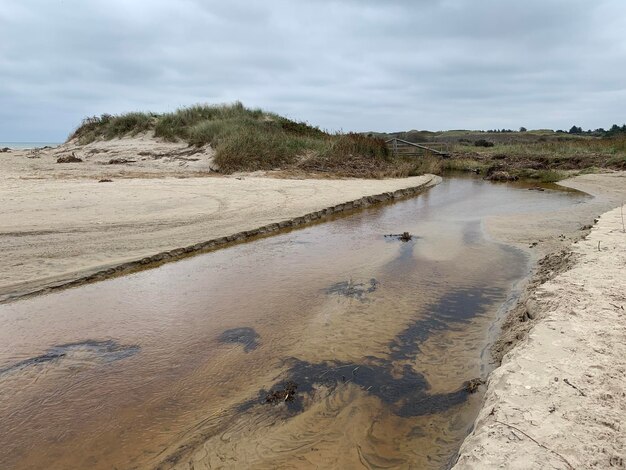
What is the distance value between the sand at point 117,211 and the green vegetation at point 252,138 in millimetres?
2037

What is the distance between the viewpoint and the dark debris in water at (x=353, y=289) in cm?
548

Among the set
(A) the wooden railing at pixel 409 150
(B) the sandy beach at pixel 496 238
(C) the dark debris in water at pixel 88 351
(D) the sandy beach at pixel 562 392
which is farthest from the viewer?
(A) the wooden railing at pixel 409 150

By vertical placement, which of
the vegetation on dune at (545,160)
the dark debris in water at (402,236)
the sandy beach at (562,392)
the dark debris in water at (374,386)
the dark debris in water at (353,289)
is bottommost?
the dark debris in water at (374,386)

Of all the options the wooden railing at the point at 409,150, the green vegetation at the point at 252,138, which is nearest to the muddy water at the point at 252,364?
the green vegetation at the point at 252,138

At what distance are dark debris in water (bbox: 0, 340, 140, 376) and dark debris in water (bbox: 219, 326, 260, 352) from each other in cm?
82

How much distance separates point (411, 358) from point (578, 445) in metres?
1.90

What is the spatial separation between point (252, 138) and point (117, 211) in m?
9.83

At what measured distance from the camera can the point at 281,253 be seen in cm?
748

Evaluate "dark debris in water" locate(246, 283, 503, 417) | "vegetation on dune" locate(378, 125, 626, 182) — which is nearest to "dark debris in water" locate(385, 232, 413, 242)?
"dark debris in water" locate(246, 283, 503, 417)

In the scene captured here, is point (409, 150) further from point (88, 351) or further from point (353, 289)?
point (88, 351)

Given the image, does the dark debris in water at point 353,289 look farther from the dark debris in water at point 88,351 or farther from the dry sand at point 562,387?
the dark debris in water at point 88,351

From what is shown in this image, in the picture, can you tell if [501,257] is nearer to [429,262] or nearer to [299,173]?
[429,262]

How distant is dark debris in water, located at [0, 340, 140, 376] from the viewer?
3.82 m

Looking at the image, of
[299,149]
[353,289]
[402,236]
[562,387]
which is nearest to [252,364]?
[353,289]
